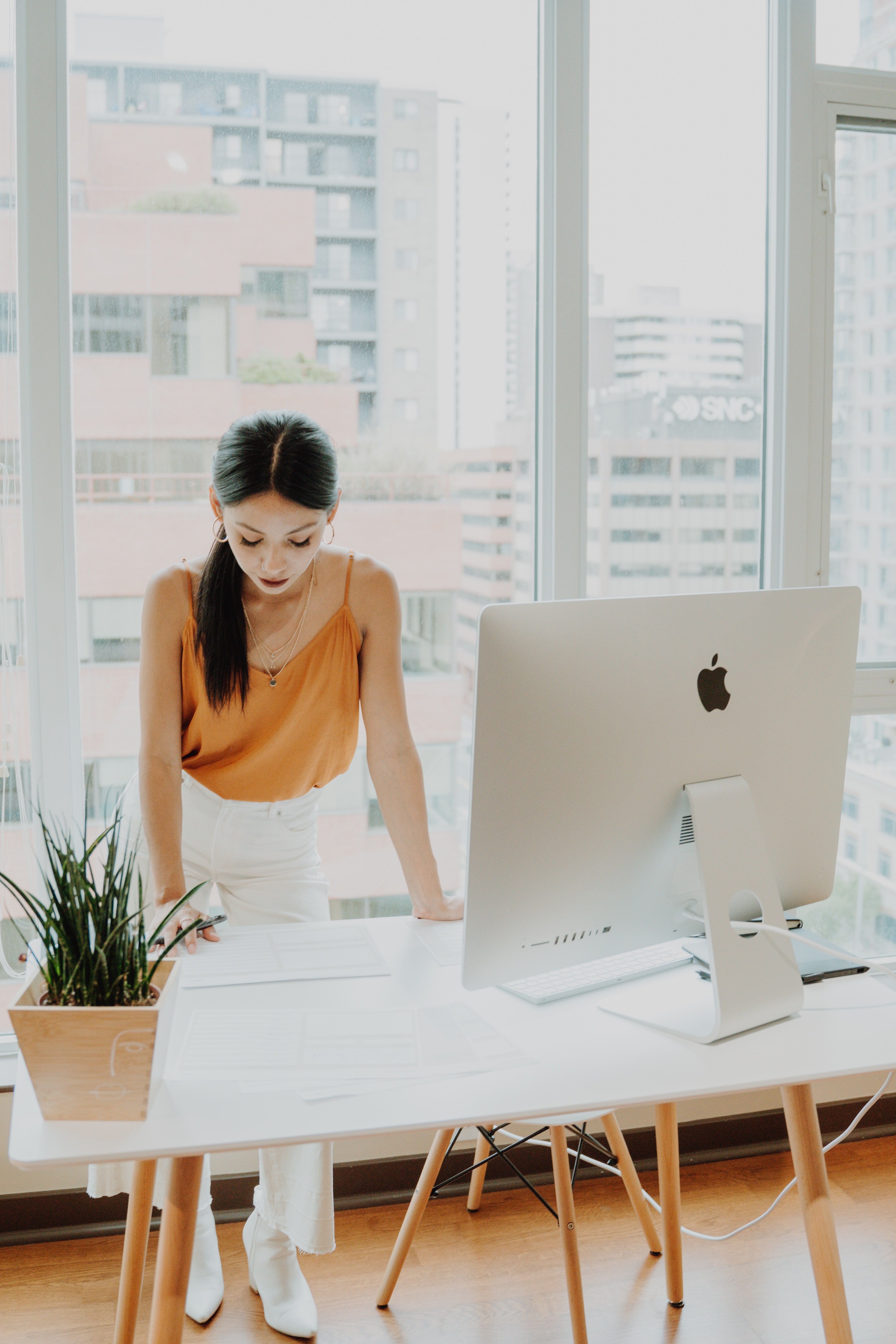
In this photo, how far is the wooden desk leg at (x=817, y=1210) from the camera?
1322mm

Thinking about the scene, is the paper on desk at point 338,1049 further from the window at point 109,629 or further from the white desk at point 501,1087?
the window at point 109,629

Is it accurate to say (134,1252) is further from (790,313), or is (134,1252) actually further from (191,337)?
(790,313)

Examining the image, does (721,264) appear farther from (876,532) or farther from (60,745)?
(60,745)

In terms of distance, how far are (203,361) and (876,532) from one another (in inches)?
64.3

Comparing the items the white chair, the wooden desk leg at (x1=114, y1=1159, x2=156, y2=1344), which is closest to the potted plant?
the wooden desk leg at (x1=114, y1=1159, x2=156, y2=1344)

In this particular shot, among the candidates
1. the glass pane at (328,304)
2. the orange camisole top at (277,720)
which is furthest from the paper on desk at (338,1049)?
the glass pane at (328,304)

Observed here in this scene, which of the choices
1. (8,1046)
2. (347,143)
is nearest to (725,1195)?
(8,1046)

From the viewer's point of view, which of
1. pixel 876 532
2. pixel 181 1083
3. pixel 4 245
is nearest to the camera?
pixel 181 1083

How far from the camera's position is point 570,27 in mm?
2248

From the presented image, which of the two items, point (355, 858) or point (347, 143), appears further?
point (355, 858)

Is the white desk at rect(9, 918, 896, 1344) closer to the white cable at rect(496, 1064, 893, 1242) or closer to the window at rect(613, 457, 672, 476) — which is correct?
the white cable at rect(496, 1064, 893, 1242)

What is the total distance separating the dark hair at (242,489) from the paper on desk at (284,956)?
15.9 inches

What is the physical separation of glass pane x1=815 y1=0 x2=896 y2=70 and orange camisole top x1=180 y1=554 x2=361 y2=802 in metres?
1.74

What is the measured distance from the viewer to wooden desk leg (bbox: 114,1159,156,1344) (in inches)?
56.2
